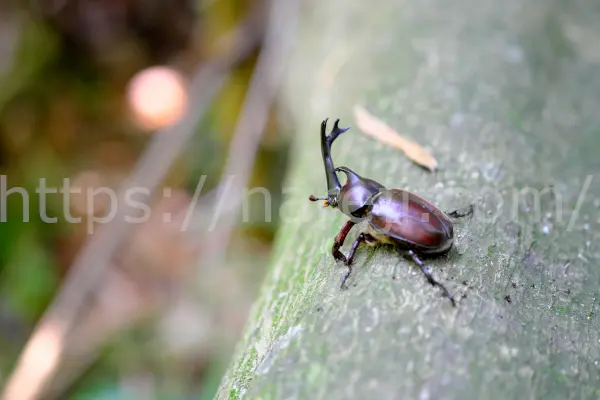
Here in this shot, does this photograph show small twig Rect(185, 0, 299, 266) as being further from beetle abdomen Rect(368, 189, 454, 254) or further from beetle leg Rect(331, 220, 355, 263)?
beetle abdomen Rect(368, 189, 454, 254)

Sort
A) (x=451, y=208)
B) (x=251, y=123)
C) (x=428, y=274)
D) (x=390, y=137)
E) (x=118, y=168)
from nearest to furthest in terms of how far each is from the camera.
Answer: (x=428, y=274) < (x=451, y=208) < (x=390, y=137) < (x=251, y=123) < (x=118, y=168)

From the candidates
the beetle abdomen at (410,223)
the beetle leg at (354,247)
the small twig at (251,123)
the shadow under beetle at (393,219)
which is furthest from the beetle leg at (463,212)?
the small twig at (251,123)

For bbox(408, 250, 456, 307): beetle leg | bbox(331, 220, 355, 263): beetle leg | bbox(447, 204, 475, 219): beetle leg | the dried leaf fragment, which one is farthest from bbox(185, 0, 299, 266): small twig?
bbox(408, 250, 456, 307): beetle leg

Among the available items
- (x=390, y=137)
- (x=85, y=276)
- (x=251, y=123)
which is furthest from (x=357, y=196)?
(x=85, y=276)

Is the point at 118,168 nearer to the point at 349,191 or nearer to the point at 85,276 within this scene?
the point at 85,276

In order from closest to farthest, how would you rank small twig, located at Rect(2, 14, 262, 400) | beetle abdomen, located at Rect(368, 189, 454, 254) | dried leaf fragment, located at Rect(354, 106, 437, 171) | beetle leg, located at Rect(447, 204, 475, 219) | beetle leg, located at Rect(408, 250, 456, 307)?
beetle leg, located at Rect(408, 250, 456, 307) < beetle abdomen, located at Rect(368, 189, 454, 254) < beetle leg, located at Rect(447, 204, 475, 219) < dried leaf fragment, located at Rect(354, 106, 437, 171) < small twig, located at Rect(2, 14, 262, 400)

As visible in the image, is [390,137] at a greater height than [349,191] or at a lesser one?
lesser

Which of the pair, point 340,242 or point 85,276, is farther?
point 85,276
